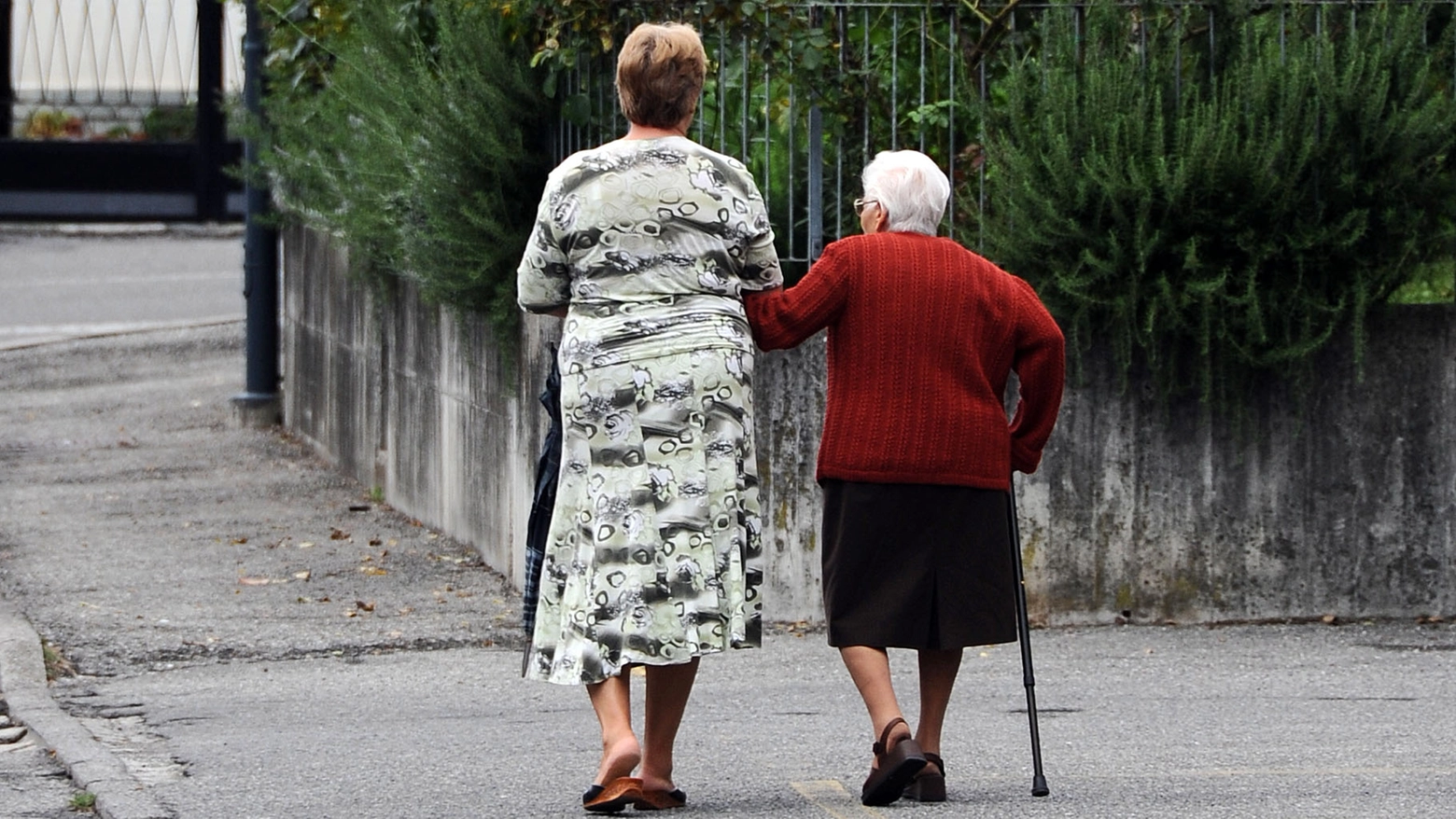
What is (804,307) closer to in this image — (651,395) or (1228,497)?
(651,395)

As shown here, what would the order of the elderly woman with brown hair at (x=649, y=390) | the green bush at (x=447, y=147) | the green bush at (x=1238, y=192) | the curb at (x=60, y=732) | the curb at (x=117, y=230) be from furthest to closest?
the curb at (x=117, y=230), the green bush at (x=447, y=147), the green bush at (x=1238, y=192), the curb at (x=60, y=732), the elderly woman with brown hair at (x=649, y=390)

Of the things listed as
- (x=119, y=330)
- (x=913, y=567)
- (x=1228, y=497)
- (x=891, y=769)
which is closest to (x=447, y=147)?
(x=1228, y=497)

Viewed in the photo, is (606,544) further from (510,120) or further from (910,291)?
(510,120)

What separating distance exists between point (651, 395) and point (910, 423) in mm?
612

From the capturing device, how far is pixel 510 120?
8.48 metres

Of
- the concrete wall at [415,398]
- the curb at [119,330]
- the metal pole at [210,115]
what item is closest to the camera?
the concrete wall at [415,398]

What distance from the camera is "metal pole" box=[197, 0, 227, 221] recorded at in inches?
713

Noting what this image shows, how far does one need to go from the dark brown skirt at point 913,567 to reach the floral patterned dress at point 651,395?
0.92 feet

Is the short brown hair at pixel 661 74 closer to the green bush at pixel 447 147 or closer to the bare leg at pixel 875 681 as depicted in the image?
the bare leg at pixel 875 681

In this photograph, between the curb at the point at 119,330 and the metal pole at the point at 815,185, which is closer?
the metal pole at the point at 815,185

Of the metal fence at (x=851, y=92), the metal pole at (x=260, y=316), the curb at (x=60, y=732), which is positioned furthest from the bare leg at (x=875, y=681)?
the metal pole at (x=260, y=316)

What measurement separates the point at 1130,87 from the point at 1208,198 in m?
0.48

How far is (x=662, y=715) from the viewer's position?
5066mm

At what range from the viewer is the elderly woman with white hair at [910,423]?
16.4 feet
